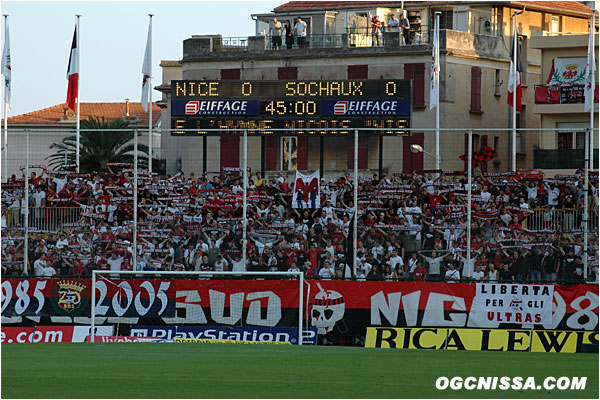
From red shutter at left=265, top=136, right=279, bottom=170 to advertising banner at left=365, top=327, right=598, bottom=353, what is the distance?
83.1 feet

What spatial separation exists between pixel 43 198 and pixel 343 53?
2668cm

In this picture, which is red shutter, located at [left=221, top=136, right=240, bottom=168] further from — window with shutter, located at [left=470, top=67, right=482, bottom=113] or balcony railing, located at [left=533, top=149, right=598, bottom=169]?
balcony railing, located at [left=533, top=149, right=598, bottom=169]

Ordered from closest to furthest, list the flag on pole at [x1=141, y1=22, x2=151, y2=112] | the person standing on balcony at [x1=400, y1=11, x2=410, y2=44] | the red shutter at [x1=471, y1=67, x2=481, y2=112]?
the flag on pole at [x1=141, y1=22, x2=151, y2=112]
the person standing on balcony at [x1=400, y1=11, x2=410, y2=44]
the red shutter at [x1=471, y1=67, x2=481, y2=112]

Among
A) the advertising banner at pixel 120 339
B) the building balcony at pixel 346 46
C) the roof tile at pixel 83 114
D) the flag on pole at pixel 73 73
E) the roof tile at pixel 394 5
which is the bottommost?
the advertising banner at pixel 120 339

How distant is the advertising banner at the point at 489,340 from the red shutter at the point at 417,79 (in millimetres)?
29628

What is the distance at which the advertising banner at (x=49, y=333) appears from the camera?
23875 mm

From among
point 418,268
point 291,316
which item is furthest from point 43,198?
point 418,268

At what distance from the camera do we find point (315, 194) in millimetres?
26609

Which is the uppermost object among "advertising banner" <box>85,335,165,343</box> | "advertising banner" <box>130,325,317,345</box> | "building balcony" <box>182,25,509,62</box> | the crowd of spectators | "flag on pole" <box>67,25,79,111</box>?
"building balcony" <box>182,25,509,62</box>

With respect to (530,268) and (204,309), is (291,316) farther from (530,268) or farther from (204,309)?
(530,268)

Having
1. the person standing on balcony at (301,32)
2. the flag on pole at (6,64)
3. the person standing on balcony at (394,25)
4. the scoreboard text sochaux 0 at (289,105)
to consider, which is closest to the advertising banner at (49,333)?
the scoreboard text sochaux 0 at (289,105)

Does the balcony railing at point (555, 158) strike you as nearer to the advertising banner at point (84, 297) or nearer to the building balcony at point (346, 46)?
the building balcony at point (346, 46)

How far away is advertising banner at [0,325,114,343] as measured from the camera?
78.3 feet

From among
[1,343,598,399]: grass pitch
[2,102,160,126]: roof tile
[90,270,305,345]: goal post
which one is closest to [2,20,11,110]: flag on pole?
[90,270,305,345]: goal post
